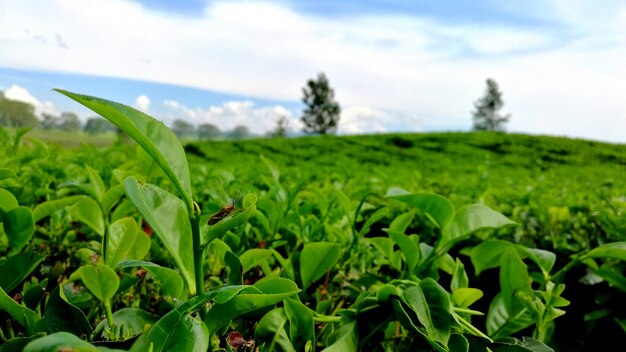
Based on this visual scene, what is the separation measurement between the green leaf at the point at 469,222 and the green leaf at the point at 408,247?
0.08m

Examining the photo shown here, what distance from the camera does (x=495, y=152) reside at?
68.8 feet

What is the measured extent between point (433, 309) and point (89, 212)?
774 mm

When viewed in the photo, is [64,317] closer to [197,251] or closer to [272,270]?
[197,251]

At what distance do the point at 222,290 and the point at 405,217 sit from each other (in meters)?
0.74

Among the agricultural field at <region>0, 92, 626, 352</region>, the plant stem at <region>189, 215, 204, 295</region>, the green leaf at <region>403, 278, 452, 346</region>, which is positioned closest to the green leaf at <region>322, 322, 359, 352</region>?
the agricultural field at <region>0, 92, 626, 352</region>

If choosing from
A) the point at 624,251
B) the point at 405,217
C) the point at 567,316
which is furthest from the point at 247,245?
the point at 567,316

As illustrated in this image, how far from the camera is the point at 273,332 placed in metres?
0.90

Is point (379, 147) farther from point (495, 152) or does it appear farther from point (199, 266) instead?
point (199, 266)

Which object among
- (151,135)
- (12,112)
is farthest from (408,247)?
(12,112)

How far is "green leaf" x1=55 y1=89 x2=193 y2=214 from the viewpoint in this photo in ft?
1.95

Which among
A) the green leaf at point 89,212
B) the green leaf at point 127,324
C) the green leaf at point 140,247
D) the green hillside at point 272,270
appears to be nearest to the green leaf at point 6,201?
the green hillside at point 272,270

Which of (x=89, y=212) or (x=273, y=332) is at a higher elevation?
(x=89, y=212)

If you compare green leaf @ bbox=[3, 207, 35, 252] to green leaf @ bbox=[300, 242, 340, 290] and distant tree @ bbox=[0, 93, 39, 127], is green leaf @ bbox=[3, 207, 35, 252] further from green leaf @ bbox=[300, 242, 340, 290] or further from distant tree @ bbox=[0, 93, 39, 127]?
distant tree @ bbox=[0, 93, 39, 127]

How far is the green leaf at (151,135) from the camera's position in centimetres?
59
